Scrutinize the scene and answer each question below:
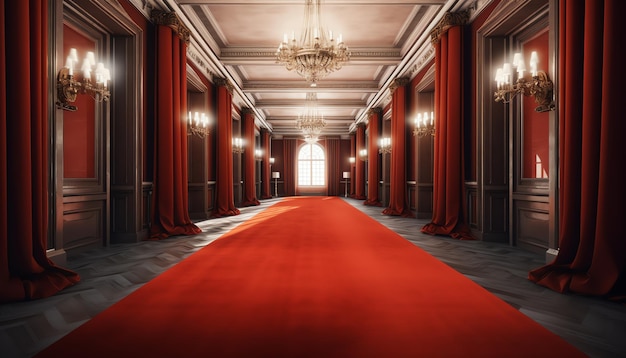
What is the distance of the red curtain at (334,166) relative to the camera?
60.7ft

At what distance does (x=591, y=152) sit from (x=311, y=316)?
2.53 meters

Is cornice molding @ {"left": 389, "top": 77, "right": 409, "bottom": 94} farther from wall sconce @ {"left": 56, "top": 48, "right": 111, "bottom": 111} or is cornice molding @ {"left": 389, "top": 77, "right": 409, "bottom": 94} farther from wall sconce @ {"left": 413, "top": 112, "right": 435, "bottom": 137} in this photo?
wall sconce @ {"left": 56, "top": 48, "right": 111, "bottom": 111}

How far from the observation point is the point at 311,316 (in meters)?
2.04

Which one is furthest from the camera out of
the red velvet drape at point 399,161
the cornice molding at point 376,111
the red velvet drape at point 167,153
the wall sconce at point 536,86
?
the cornice molding at point 376,111

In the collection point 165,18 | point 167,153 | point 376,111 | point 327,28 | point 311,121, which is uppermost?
point 327,28

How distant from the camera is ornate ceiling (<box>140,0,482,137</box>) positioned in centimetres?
549

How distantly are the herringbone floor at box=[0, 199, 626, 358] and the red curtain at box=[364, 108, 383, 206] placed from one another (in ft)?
23.9

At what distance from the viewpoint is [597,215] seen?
245 cm

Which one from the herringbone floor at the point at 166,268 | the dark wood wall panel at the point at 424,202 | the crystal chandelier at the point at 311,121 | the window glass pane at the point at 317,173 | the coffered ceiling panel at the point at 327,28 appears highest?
the coffered ceiling panel at the point at 327,28

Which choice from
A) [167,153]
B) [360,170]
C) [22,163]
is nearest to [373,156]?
[360,170]

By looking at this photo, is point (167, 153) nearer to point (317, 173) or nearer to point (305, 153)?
point (305, 153)

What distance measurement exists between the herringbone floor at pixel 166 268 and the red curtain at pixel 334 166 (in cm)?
1426

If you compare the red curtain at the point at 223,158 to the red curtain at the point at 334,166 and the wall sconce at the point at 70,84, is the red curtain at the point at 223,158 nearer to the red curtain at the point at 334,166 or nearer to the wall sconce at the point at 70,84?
the wall sconce at the point at 70,84

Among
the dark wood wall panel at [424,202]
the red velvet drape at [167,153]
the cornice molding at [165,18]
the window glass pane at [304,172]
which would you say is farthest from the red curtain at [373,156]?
the cornice molding at [165,18]
